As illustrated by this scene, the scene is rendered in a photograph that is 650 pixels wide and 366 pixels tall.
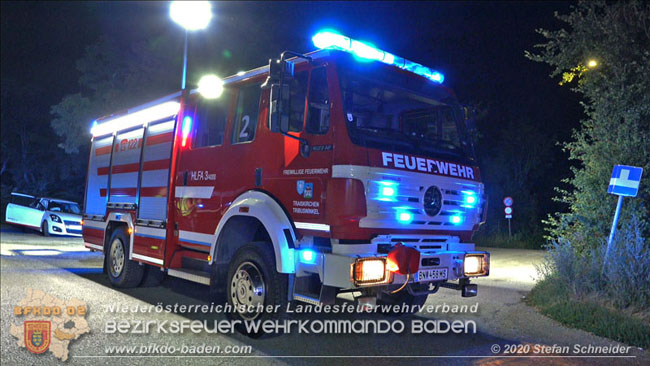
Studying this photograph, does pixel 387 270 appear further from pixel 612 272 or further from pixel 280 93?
pixel 612 272

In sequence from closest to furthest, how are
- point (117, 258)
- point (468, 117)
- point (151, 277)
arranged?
point (468, 117) < point (117, 258) < point (151, 277)

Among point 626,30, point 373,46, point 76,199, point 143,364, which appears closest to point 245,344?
point 143,364

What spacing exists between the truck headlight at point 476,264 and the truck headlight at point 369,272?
124cm

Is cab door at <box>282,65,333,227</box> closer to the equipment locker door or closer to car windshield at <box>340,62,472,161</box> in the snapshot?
car windshield at <box>340,62,472,161</box>

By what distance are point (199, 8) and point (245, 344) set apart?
1138 cm

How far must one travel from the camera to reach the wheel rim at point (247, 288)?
18.2 feet

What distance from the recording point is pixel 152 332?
5863mm

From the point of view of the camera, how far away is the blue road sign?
802 centimetres

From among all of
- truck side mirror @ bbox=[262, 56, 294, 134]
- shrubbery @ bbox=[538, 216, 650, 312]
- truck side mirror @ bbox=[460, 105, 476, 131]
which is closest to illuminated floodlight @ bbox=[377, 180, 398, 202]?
truck side mirror @ bbox=[262, 56, 294, 134]

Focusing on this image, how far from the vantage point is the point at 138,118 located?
28.1 ft

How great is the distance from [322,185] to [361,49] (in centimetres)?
162

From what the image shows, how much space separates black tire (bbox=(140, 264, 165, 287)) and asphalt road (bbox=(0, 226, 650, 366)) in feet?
0.57

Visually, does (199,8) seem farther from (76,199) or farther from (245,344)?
(76,199)

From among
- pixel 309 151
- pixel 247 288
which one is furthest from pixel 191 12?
pixel 247 288
